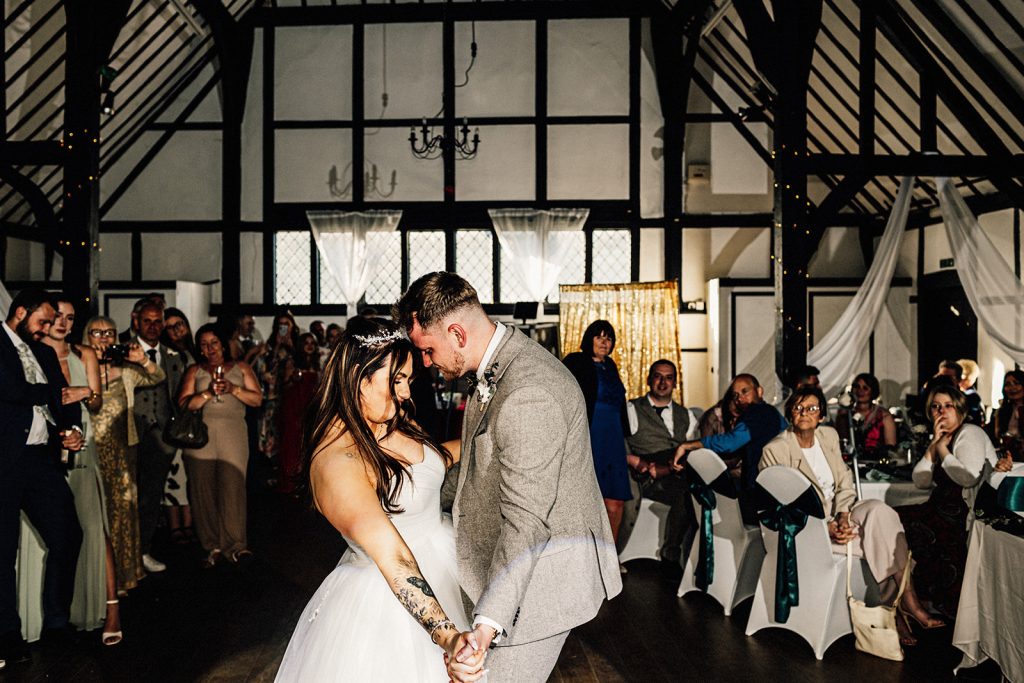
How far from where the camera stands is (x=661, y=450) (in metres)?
5.78

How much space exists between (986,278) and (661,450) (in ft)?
10.6

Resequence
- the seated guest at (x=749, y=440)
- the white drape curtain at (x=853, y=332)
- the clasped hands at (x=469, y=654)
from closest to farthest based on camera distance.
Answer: the clasped hands at (x=469, y=654)
the seated guest at (x=749, y=440)
the white drape curtain at (x=853, y=332)

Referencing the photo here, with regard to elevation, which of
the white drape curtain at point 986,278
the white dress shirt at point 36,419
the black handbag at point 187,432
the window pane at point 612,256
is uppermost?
the window pane at point 612,256

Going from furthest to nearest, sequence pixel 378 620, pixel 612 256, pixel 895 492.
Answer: pixel 612 256 < pixel 895 492 < pixel 378 620

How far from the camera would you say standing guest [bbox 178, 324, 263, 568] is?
5484mm

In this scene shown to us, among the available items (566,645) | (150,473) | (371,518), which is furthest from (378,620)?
(150,473)

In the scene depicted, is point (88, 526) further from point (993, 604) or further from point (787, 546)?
point (993, 604)

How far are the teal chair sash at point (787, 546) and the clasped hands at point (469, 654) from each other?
2622 mm

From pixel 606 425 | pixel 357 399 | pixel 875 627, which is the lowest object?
pixel 875 627

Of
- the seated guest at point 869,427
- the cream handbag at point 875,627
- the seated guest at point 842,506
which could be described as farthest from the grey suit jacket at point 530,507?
the seated guest at point 869,427

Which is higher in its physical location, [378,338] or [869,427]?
[378,338]

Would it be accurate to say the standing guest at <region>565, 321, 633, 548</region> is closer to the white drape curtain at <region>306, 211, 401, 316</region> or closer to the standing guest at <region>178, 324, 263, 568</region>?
the standing guest at <region>178, 324, 263, 568</region>

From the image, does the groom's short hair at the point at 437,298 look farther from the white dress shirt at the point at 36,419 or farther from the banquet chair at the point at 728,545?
the banquet chair at the point at 728,545

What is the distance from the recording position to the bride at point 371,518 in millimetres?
1964
